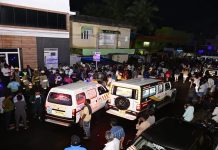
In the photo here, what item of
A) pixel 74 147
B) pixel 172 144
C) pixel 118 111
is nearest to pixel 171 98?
pixel 118 111

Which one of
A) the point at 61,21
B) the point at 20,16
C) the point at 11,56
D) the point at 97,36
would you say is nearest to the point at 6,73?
the point at 11,56

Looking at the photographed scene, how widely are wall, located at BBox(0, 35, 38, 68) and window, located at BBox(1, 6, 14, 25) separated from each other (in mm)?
1162

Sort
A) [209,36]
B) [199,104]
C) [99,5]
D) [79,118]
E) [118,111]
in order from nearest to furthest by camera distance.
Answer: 1. [79,118]
2. [118,111]
3. [199,104]
4. [99,5]
5. [209,36]

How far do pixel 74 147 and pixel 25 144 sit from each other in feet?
14.8

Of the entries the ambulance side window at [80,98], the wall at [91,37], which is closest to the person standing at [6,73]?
the ambulance side window at [80,98]

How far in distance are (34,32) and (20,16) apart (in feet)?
5.88

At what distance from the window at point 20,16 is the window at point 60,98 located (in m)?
11.6

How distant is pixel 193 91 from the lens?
13.3m

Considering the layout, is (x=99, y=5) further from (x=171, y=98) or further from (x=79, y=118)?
(x=79, y=118)

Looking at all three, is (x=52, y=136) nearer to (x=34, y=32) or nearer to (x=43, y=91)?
(x=43, y=91)

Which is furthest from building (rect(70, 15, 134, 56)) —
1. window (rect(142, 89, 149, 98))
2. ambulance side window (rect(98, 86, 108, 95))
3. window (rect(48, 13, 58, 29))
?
window (rect(142, 89, 149, 98))

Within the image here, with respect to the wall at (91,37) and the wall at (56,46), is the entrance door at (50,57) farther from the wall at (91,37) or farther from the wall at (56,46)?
the wall at (91,37)

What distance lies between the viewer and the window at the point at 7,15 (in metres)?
18.0

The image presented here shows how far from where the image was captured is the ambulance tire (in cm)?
1070
